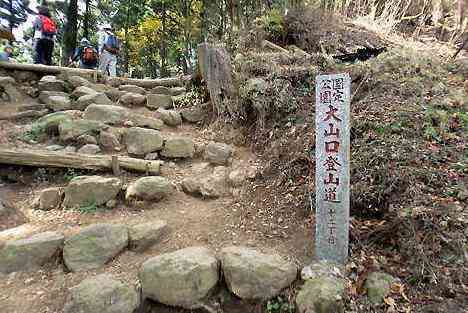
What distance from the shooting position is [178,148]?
4637 mm

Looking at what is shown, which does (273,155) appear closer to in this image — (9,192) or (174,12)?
(9,192)

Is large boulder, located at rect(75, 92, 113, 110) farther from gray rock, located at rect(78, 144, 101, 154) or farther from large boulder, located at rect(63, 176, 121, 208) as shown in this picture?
large boulder, located at rect(63, 176, 121, 208)

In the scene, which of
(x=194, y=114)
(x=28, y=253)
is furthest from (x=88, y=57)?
(x=28, y=253)

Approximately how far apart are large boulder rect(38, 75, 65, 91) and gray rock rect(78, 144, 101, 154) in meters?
2.82

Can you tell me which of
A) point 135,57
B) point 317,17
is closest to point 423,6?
point 317,17

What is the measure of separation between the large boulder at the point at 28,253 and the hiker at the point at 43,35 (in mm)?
6366

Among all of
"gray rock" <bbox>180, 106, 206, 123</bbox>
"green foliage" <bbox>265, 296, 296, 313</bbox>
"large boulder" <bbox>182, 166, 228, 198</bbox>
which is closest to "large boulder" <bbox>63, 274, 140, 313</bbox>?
"green foliage" <bbox>265, 296, 296, 313</bbox>

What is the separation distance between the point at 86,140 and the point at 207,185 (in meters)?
1.92

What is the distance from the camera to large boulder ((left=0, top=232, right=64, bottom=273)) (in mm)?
2889

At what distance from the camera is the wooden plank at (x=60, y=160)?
4.00 metres

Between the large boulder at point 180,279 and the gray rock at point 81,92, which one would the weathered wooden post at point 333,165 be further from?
the gray rock at point 81,92

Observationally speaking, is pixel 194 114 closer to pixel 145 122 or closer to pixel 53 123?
pixel 145 122

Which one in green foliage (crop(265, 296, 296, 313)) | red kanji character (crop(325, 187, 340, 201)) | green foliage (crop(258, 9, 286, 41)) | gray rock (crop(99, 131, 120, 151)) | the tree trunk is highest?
the tree trunk

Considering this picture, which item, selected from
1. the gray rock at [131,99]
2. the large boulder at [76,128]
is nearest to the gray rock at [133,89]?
the gray rock at [131,99]
